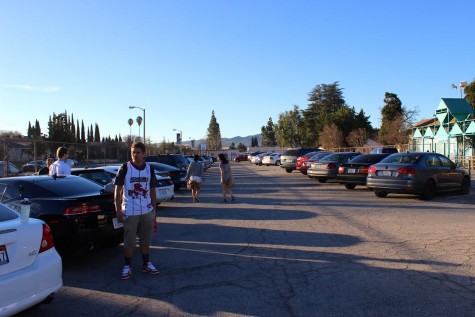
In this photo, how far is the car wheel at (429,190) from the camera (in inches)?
525

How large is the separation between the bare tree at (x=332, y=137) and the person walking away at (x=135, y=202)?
208 ft

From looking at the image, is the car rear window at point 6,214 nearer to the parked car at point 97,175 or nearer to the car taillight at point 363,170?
the parked car at point 97,175

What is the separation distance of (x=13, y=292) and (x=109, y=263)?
113 inches

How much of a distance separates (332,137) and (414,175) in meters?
55.8

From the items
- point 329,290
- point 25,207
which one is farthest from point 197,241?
point 25,207

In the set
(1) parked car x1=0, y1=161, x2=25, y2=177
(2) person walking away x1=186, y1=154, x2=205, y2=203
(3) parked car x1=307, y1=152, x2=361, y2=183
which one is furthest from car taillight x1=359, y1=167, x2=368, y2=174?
(1) parked car x1=0, y1=161, x2=25, y2=177

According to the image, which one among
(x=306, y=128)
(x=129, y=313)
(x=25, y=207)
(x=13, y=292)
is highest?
(x=306, y=128)

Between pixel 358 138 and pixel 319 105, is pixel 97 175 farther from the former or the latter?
pixel 319 105

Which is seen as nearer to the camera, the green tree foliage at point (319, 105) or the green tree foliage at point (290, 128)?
the green tree foliage at point (319, 105)

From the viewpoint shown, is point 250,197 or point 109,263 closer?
point 109,263

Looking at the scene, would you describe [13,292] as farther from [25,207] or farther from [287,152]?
[287,152]

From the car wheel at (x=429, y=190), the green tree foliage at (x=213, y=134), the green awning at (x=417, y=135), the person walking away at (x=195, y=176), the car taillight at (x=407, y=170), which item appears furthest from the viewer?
the green tree foliage at (x=213, y=134)

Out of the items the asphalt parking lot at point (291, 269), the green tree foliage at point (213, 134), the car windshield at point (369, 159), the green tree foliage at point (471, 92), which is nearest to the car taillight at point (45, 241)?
the asphalt parking lot at point (291, 269)

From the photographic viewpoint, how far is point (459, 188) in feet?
49.2
